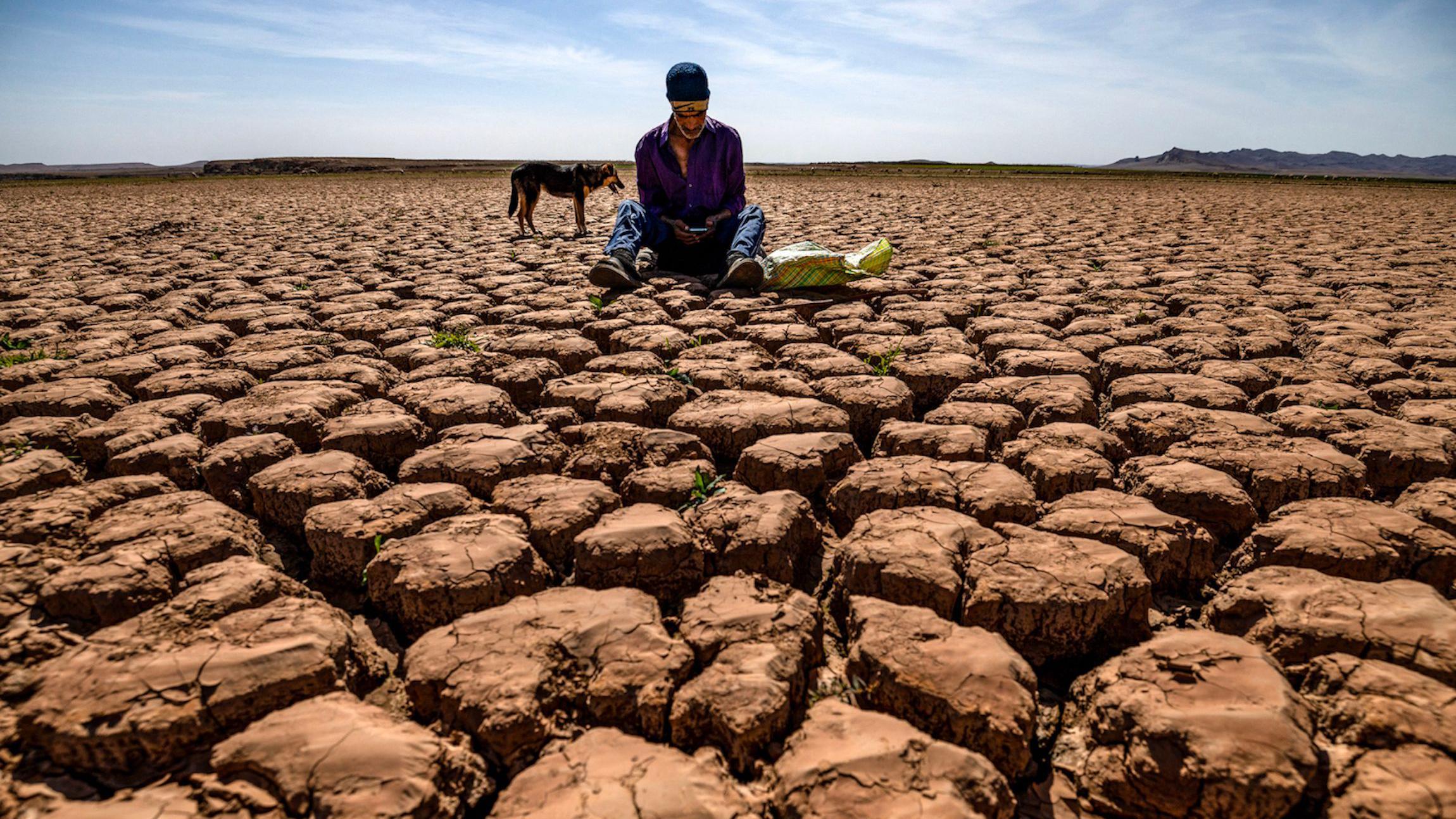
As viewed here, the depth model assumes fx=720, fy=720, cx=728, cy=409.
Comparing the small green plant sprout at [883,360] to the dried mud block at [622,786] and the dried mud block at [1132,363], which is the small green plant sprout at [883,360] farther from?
the dried mud block at [622,786]

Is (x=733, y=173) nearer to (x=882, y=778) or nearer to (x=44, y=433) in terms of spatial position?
(x=44, y=433)

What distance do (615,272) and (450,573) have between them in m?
2.37

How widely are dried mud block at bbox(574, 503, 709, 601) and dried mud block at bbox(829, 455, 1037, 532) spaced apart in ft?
1.24

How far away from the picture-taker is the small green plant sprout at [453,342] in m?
2.71

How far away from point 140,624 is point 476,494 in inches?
24.9

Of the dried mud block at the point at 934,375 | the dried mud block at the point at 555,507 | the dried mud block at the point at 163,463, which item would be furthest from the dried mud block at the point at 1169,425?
the dried mud block at the point at 163,463

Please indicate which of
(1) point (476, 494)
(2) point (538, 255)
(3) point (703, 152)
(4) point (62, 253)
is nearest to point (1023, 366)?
A: (1) point (476, 494)

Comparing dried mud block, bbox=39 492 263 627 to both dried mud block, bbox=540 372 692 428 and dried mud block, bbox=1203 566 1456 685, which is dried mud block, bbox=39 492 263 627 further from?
dried mud block, bbox=1203 566 1456 685

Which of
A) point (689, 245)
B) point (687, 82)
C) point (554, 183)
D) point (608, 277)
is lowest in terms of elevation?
point (608, 277)

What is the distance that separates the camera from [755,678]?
108 cm

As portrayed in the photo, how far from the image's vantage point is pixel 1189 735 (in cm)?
98

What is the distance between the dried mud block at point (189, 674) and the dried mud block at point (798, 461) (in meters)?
0.88

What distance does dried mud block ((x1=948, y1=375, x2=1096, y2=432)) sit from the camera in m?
2.05

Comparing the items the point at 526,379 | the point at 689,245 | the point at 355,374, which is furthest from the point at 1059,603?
the point at 689,245
